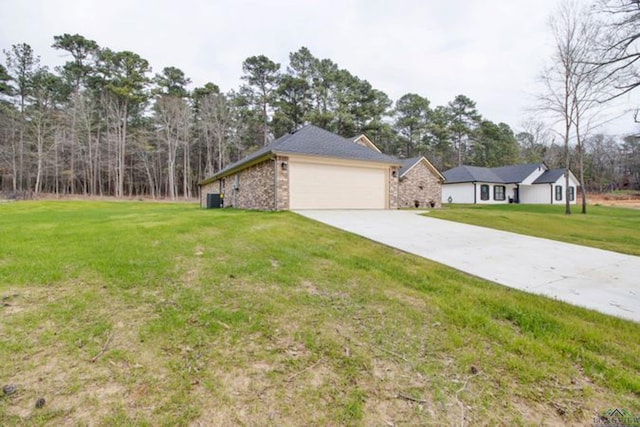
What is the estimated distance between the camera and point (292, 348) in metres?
2.27

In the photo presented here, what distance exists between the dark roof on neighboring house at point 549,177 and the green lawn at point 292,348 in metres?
27.9

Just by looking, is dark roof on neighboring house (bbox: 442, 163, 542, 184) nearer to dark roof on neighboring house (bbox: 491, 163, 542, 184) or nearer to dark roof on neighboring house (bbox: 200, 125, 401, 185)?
dark roof on neighboring house (bbox: 491, 163, 542, 184)

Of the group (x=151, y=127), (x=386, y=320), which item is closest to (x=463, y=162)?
(x=151, y=127)

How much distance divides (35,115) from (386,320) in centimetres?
3789

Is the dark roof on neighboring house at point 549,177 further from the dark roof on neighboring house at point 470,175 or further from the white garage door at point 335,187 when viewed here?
the white garage door at point 335,187

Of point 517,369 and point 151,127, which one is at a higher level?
point 151,127

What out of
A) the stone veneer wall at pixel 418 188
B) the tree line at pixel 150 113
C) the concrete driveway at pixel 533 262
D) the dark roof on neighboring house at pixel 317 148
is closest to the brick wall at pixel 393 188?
the dark roof on neighboring house at pixel 317 148

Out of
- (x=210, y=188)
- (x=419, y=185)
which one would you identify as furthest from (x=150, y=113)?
(x=419, y=185)

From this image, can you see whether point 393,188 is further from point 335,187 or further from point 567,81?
point 567,81

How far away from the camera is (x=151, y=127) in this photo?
3198 cm

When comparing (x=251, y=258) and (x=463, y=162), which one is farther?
(x=463, y=162)

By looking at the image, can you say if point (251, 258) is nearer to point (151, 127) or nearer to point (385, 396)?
point (385, 396)

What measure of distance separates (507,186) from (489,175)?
6.68 feet

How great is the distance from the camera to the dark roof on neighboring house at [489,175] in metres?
24.4
